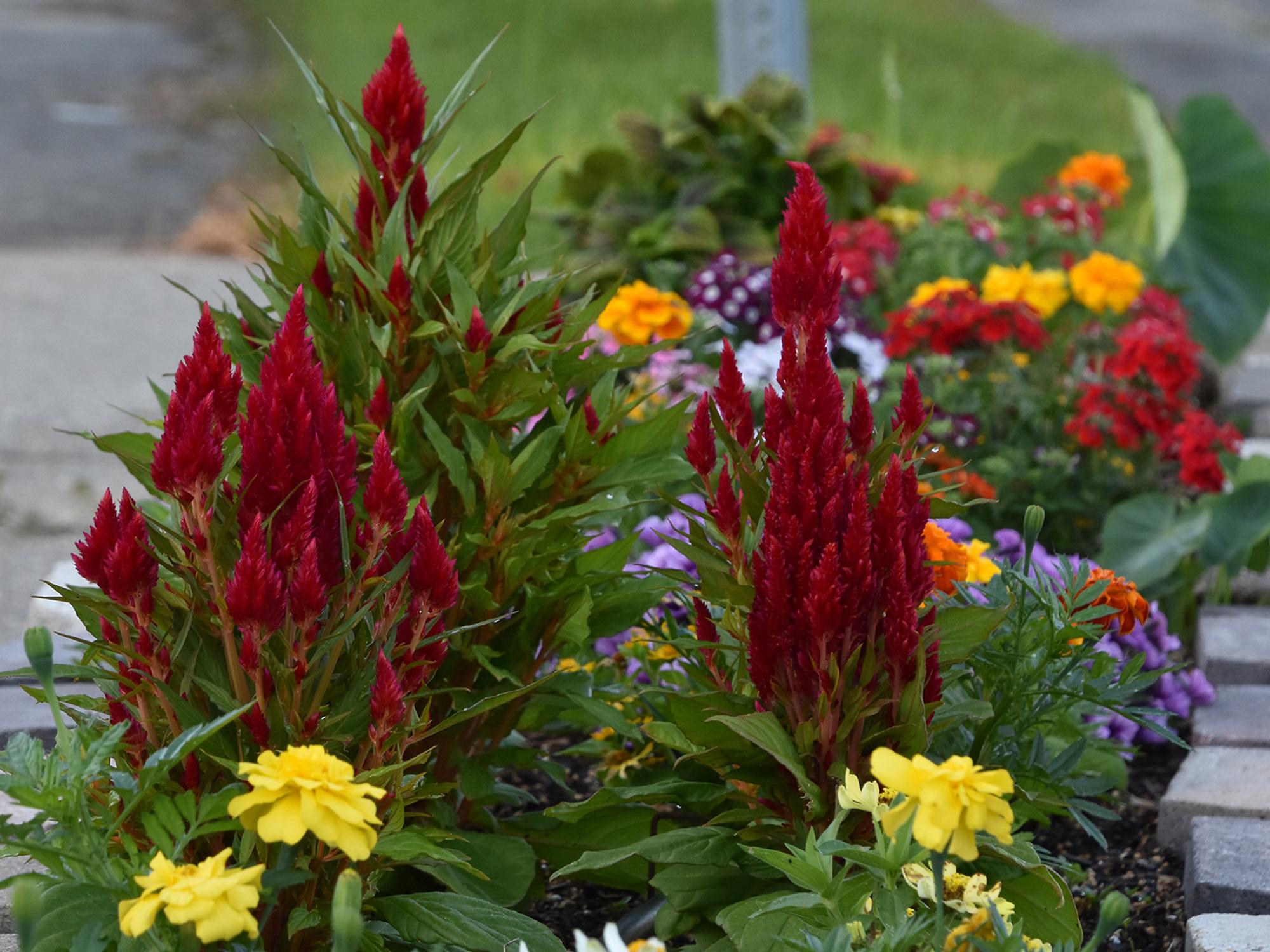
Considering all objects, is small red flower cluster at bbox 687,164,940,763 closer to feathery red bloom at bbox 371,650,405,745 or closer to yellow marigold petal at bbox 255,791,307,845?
feathery red bloom at bbox 371,650,405,745

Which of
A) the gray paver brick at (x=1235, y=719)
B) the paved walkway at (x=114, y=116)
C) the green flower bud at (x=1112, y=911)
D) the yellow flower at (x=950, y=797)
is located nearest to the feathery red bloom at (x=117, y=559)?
the yellow flower at (x=950, y=797)

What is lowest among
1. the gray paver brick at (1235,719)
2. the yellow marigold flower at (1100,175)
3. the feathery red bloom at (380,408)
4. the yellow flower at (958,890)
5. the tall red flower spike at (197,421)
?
the gray paver brick at (1235,719)

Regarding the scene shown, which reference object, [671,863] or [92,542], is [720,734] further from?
[92,542]

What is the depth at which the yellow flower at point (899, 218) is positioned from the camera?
16.5 feet

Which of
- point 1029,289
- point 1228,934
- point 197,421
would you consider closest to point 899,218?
point 1029,289

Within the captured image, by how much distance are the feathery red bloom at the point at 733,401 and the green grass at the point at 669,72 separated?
4973 mm

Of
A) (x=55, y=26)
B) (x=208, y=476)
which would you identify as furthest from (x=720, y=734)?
(x=55, y=26)

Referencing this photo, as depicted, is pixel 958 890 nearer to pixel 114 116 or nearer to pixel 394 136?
pixel 394 136

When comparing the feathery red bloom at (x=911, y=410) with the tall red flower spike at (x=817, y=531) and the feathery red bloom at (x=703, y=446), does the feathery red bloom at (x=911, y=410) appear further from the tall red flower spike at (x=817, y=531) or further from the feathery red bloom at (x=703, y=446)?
the feathery red bloom at (x=703, y=446)

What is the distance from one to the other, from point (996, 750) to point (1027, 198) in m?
3.47

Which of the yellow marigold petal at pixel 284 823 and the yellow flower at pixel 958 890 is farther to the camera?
the yellow flower at pixel 958 890

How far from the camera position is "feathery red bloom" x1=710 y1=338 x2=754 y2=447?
5.56ft

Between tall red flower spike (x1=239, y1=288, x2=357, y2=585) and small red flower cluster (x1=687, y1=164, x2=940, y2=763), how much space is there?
1.39 feet

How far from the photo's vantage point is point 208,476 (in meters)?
1.49
